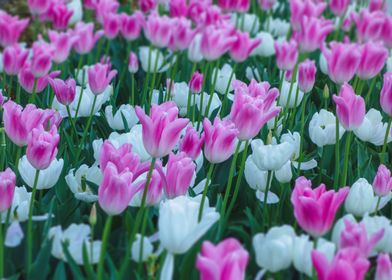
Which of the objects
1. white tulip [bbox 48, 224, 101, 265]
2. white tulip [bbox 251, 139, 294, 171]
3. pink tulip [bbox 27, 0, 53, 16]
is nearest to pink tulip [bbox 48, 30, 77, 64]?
pink tulip [bbox 27, 0, 53, 16]

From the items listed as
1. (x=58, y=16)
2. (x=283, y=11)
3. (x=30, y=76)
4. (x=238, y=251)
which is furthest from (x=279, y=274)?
(x=283, y=11)

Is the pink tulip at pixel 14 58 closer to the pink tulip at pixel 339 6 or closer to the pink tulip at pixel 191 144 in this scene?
the pink tulip at pixel 191 144

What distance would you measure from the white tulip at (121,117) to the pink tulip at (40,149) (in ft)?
1.88

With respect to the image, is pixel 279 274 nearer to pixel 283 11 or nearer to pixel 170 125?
pixel 170 125

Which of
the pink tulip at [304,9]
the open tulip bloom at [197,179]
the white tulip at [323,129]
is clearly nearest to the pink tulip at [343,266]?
the open tulip bloom at [197,179]

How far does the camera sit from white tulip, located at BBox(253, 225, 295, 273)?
56.2 inches

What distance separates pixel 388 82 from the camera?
6.57 feet

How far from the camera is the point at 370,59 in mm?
2414

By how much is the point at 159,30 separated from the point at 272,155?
4.40 feet

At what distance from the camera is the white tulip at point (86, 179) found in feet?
5.97

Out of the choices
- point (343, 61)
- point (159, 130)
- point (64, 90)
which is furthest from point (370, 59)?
point (159, 130)

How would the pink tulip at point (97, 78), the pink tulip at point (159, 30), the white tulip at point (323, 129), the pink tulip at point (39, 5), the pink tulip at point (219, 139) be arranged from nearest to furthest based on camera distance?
the pink tulip at point (219, 139), the white tulip at point (323, 129), the pink tulip at point (97, 78), the pink tulip at point (159, 30), the pink tulip at point (39, 5)

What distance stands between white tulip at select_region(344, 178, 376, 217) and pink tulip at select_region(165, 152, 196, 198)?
370mm

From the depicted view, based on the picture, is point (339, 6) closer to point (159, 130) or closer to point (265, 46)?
point (265, 46)
